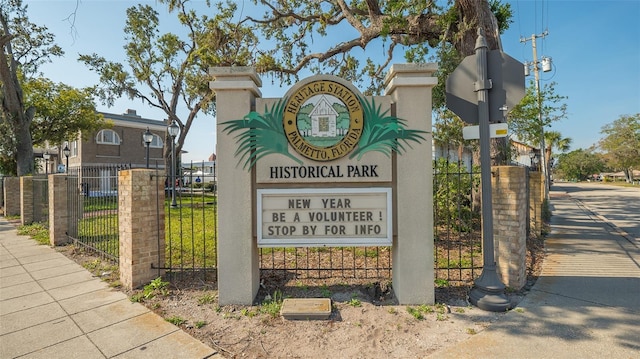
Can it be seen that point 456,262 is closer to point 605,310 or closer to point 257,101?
point 605,310

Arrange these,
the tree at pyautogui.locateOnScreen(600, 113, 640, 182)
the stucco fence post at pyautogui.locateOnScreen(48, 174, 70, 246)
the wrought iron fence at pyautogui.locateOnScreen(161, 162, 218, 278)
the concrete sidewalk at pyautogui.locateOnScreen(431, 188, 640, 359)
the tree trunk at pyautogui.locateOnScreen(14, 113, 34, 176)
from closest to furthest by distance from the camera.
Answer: the concrete sidewalk at pyautogui.locateOnScreen(431, 188, 640, 359) → the wrought iron fence at pyautogui.locateOnScreen(161, 162, 218, 278) → the stucco fence post at pyautogui.locateOnScreen(48, 174, 70, 246) → the tree trunk at pyautogui.locateOnScreen(14, 113, 34, 176) → the tree at pyautogui.locateOnScreen(600, 113, 640, 182)

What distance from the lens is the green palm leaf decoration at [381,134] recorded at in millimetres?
3959

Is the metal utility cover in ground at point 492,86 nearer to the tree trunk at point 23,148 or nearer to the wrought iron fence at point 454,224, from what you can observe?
the wrought iron fence at point 454,224

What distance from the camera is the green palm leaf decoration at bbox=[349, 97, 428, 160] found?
3959 millimetres

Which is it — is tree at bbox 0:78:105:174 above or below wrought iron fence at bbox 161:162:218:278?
above

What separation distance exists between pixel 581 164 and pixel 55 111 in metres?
102

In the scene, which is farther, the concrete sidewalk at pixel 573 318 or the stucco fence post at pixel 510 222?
the stucco fence post at pixel 510 222

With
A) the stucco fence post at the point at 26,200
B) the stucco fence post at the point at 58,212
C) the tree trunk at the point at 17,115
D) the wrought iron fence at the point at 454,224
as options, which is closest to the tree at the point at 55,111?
the tree trunk at the point at 17,115

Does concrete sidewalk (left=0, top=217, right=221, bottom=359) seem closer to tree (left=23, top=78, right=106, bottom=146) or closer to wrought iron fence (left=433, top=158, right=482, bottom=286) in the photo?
wrought iron fence (left=433, top=158, right=482, bottom=286)

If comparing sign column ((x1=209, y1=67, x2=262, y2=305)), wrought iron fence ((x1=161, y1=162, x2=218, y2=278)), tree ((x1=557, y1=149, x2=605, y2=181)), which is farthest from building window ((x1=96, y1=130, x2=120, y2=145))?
tree ((x1=557, y1=149, x2=605, y2=181))

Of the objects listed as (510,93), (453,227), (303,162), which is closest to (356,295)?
(303,162)

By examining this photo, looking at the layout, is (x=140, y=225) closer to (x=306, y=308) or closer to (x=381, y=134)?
(x=306, y=308)

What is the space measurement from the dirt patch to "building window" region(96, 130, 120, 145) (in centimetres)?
3266

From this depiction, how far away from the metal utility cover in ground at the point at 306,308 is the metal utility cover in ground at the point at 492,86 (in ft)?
10.1
